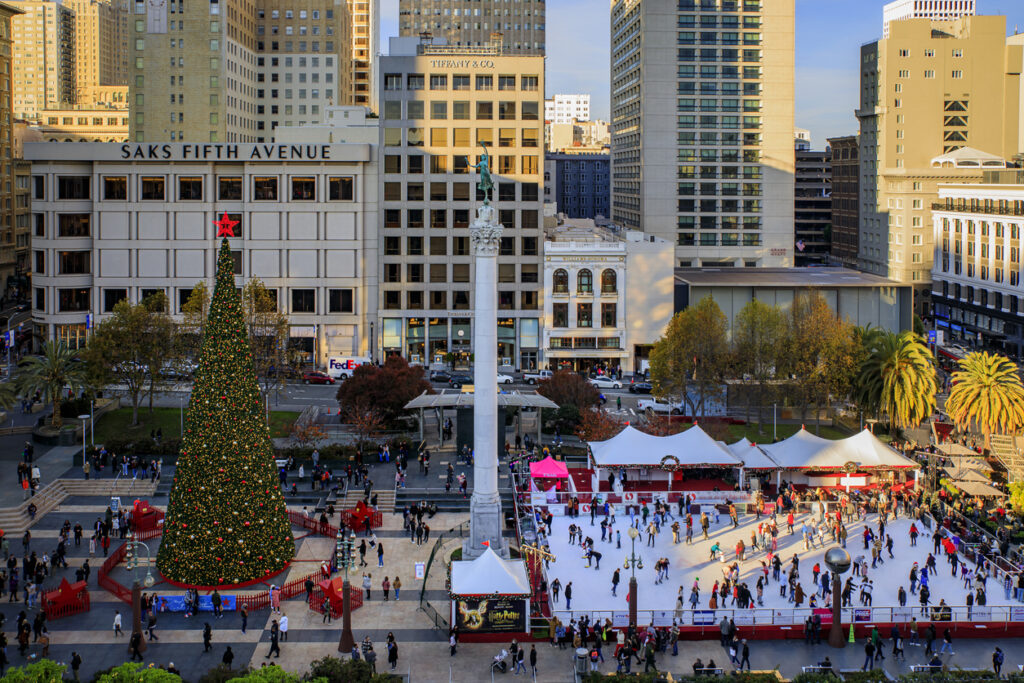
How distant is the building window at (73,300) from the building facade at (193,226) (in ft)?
0.31

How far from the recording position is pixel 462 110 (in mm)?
107938

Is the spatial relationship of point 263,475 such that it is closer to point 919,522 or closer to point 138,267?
point 919,522

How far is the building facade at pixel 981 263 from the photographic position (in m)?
107

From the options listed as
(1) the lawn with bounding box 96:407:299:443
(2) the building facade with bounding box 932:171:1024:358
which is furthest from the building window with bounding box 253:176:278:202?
(2) the building facade with bounding box 932:171:1024:358

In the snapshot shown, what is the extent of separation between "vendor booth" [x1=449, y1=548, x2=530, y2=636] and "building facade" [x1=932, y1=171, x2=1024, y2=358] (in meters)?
77.7

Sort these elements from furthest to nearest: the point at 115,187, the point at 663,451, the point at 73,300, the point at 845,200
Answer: the point at 845,200 → the point at 73,300 → the point at 115,187 → the point at 663,451

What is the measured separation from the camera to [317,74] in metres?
167

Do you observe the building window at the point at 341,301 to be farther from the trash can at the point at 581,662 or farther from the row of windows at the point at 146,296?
the trash can at the point at 581,662

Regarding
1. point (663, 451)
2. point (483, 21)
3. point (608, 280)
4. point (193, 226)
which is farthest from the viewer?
point (483, 21)

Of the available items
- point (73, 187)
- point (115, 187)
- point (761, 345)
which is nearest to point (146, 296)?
point (115, 187)

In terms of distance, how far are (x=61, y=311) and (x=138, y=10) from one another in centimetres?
4635

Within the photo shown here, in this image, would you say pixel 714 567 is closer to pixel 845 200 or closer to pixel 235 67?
pixel 235 67

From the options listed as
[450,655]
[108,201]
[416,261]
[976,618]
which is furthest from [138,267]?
[976,618]

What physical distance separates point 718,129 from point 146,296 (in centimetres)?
7218
